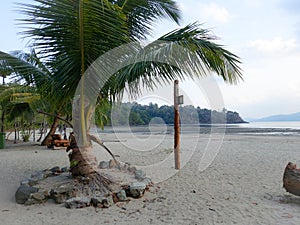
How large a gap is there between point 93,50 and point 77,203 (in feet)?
7.66

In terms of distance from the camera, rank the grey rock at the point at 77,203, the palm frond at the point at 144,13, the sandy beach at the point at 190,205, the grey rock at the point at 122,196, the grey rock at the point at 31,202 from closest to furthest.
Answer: the sandy beach at the point at 190,205, the grey rock at the point at 77,203, the grey rock at the point at 31,202, the grey rock at the point at 122,196, the palm frond at the point at 144,13

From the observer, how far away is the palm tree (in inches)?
157

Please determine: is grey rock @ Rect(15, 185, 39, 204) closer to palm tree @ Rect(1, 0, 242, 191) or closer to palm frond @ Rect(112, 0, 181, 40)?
palm tree @ Rect(1, 0, 242, 191)

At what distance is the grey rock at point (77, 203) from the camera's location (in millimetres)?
3916

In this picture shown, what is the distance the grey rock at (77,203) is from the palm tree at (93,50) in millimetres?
780

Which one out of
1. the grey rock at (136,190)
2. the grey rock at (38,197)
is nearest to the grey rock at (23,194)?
the grey rock at (38,197)

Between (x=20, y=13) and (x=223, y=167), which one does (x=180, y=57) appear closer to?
(x=20, y=13)

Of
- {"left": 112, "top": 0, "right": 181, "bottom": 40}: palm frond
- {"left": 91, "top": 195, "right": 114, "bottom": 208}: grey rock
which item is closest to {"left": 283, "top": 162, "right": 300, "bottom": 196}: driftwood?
{"left": 91, "top": 195, "right": 114, "bottom": 208}: grey rock

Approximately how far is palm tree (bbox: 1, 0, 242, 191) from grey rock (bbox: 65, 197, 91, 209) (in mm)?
780

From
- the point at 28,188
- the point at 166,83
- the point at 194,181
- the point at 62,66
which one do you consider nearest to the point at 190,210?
the point at 194,181

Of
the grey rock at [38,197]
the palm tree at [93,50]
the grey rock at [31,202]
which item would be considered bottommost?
the grey rock at [31,202]

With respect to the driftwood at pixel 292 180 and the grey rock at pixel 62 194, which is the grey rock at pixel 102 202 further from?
the driftwood at pixel 292 180

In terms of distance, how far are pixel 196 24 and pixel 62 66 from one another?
229 centimetres

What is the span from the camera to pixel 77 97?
4.96m
